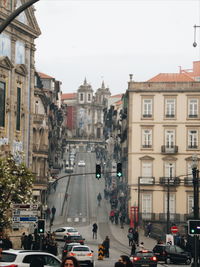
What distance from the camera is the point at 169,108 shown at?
94.9 metres

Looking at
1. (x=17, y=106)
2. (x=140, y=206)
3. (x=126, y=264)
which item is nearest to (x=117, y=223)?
(x=140, y=206)

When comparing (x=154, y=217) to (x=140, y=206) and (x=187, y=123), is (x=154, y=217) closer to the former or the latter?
(x=140, y=206)

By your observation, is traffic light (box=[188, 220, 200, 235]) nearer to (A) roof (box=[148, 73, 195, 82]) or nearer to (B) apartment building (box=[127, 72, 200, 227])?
(B) apartment building (box=[127, 72, 200, 227])

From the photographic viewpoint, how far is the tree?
1986 inches

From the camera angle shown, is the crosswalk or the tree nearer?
the tree

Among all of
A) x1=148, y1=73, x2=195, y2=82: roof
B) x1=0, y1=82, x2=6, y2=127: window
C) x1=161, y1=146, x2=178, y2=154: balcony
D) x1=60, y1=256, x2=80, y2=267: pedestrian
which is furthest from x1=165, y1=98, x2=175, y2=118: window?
x1=60, y1=256, x2=80, y2=267: pedestrian

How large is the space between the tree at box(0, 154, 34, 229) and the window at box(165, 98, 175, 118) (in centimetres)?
4194

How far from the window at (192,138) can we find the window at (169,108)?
265cm

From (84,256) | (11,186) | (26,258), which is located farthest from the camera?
(11,186)

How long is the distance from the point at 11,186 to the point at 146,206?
43.4 metres

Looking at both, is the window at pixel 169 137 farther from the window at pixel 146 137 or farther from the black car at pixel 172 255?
the black car at pixel 172 255

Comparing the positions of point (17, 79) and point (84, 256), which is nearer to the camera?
point (84, 256)

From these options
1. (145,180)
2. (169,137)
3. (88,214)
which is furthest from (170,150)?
(88,214)

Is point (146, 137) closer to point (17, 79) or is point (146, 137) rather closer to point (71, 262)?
point (17, 79)
